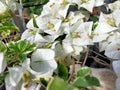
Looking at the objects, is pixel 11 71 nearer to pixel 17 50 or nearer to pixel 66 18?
pixel 17 50

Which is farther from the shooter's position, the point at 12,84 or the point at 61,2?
the point at 61,2

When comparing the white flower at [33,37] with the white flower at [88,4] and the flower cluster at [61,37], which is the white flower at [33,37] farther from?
the white flower at [88,4]

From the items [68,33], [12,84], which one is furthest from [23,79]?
[68,33]

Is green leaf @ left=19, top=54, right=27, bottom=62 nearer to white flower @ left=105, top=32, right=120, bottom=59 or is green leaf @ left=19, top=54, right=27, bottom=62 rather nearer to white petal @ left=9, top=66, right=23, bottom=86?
white petal @ left=9, top=66, right=23, bottom=86

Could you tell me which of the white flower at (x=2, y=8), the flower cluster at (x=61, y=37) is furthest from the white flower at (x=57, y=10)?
the white flower at (x=2, y=8)

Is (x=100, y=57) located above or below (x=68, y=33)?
below

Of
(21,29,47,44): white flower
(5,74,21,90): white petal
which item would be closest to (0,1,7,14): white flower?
(21,29,47,44): white flower
